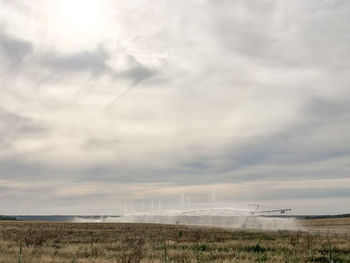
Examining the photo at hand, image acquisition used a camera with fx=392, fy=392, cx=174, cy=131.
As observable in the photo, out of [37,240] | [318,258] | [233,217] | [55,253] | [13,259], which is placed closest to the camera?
[13,259]

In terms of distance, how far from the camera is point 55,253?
20656 millimetres

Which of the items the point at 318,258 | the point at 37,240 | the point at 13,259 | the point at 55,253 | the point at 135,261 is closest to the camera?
the point at 135,261

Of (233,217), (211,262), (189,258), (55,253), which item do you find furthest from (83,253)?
(233,217)

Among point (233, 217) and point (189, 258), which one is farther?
point (233, 217)

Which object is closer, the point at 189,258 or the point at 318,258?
the point at 189,258

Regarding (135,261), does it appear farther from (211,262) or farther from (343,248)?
(343,248)

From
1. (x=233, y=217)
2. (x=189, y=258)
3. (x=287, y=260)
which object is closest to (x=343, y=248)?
(x=287, y=260)

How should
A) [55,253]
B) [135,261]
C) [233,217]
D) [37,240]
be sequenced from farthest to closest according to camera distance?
[233,217], [37,240], [55,253], [135,261]

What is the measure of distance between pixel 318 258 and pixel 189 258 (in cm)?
655

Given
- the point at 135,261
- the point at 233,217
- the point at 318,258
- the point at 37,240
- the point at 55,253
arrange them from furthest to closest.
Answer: the point at 233,217 → the point at 37,240 → the point at 55,253 → the point at 318,258 → the point at 135,261

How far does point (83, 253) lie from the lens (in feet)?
67.3

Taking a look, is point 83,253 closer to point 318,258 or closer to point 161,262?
point 161,262

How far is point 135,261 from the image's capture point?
15.4 meters

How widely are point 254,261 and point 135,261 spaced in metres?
5.59
